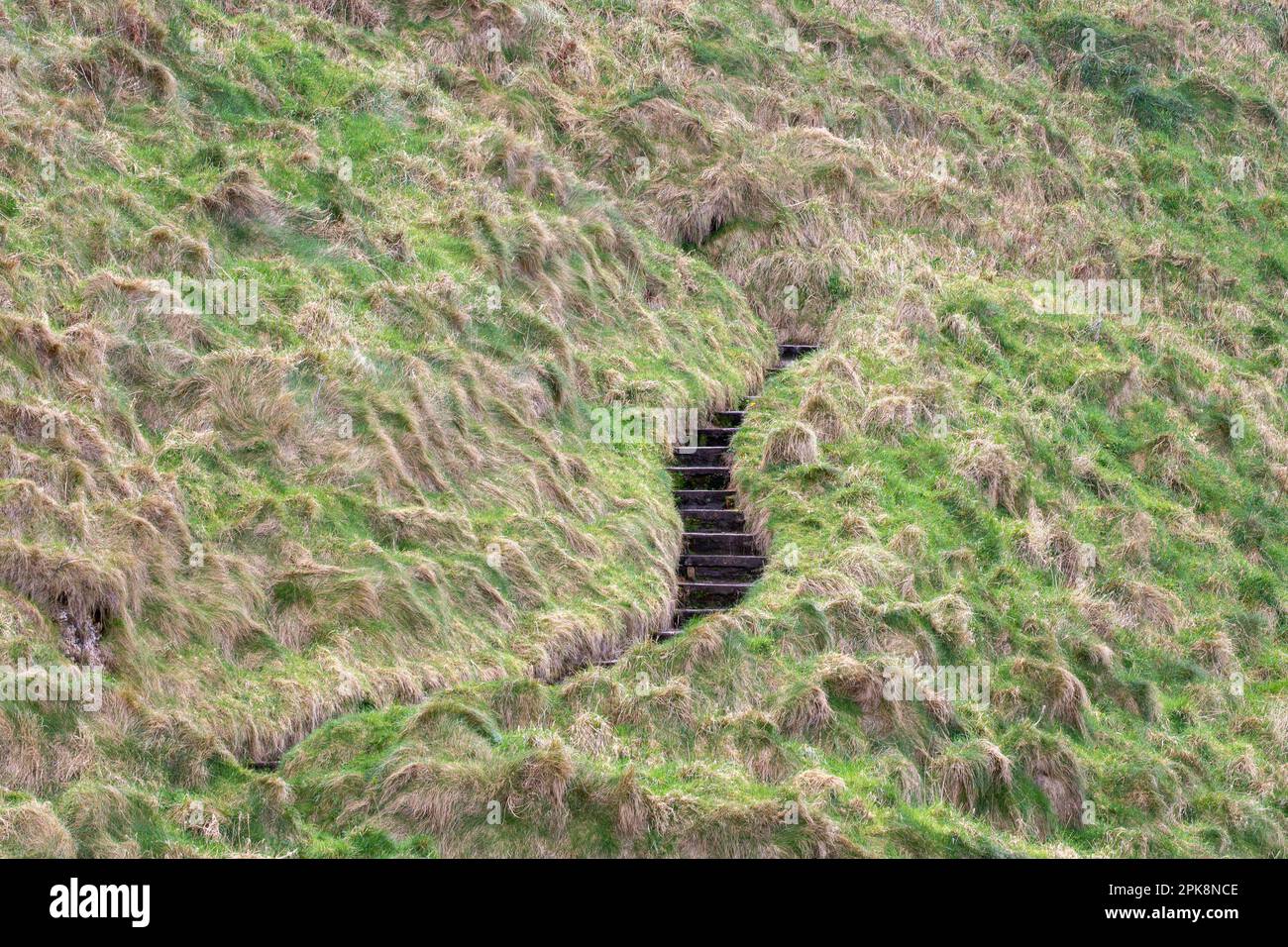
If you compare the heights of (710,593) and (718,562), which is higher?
(718,562)

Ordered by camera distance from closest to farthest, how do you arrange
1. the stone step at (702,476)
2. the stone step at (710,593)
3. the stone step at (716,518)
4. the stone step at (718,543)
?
the stone step at (710,593) → the stone step at (718,543) → the stone step at (716,518) → the stone step at (702,476)

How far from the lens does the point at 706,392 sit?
2422 centimetres

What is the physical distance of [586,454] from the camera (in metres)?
21.4

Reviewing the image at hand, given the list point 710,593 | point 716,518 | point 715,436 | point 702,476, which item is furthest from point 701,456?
point 710,593

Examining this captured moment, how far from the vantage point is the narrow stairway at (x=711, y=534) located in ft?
67.8

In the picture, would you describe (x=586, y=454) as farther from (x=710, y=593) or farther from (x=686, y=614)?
(x=686, y=614)

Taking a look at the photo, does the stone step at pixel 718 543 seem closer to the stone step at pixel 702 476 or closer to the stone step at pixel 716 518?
the stone step at pixel 716 518

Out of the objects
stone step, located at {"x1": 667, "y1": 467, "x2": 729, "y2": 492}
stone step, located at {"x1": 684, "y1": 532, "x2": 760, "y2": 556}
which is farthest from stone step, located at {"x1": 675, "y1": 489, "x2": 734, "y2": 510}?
stone step, located at {"x1": 684, "y1": 532, "x2": 760, "y2": 556}

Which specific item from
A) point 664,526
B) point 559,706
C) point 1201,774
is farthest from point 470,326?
point 1201,774

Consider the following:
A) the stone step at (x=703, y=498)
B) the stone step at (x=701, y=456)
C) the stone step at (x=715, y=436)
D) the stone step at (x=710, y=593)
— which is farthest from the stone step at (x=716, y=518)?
the stone step at (x=715, y=436)

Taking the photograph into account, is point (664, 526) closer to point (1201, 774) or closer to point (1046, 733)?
point (1046, 733)

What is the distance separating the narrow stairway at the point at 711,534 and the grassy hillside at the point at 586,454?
46 centimetres

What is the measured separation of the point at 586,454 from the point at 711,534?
212 centimetres

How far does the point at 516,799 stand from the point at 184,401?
21.0ft
